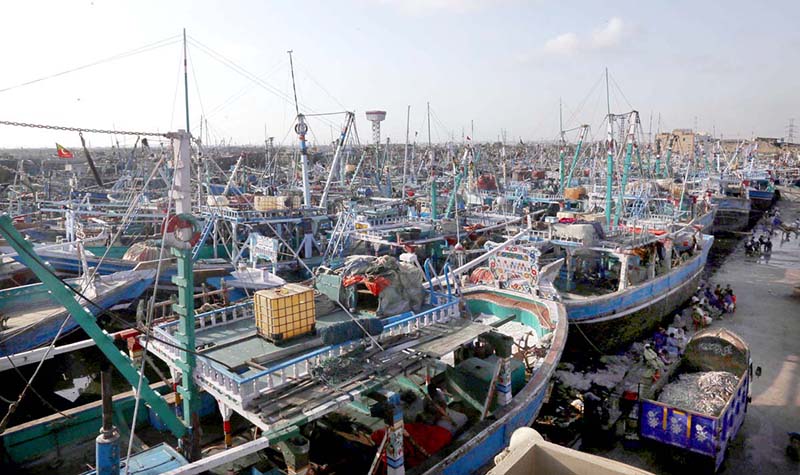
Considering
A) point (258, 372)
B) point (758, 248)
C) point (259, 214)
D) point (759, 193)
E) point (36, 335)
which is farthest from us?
point (759, 193)

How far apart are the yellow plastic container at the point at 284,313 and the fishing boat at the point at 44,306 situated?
7.23m

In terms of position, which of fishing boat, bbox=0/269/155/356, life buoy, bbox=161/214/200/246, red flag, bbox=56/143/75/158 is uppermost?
red flag, bbox=56/143/75/158

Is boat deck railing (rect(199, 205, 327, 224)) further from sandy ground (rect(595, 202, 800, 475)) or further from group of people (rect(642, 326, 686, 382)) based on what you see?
sandy ground (rect(595, 202, 800, 475))

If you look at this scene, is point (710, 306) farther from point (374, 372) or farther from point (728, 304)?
point (374, 372)

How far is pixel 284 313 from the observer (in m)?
9.48

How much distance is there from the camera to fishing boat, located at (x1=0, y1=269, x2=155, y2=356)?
15.5 metres

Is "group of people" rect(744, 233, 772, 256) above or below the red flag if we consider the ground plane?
below

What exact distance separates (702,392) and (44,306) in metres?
20.6

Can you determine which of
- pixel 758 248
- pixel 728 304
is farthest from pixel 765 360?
pixel 758 248

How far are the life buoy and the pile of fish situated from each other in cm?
1212

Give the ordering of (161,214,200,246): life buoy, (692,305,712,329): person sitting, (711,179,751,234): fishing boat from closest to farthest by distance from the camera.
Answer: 1. (161,214,200,246): life buoy
2. (692,305,712,329): person sitting
3. (711,179,751,234): fishing boat

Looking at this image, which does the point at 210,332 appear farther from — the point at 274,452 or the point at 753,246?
the point at 753,246

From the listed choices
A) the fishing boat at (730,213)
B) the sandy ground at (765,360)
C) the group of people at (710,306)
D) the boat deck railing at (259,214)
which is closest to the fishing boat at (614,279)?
the group of people at (710,306)

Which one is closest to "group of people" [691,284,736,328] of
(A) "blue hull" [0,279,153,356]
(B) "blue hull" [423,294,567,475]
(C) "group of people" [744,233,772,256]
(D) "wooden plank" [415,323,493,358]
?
(B) "blue hull" [423,294,567,475]
